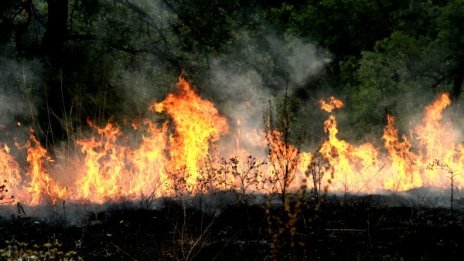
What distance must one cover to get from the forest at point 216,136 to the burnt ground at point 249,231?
40 millimetres

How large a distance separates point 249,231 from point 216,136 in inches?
216

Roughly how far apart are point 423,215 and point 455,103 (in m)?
9.84

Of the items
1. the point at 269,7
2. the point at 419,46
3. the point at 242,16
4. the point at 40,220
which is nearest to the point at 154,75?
the point at 242,16

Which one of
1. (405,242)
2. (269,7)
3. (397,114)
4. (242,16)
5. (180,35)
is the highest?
(269,7)

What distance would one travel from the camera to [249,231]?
8133 millimetres

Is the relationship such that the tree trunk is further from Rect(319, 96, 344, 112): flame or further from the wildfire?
the wildfire

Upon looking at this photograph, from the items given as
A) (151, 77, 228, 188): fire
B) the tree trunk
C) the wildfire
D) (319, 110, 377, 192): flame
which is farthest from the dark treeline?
(319, 110, 377, 192): flame

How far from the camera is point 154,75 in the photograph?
568 inches

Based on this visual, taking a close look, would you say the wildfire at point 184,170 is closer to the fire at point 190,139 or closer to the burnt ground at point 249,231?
the fire at point 190,139

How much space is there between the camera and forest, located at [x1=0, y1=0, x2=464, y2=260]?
7613 millimetres

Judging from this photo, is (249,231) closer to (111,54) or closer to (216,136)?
(216,136)

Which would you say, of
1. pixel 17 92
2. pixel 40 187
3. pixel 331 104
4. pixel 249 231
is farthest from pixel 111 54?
pixel 331 104

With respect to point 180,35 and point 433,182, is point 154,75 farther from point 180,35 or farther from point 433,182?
point 433,182

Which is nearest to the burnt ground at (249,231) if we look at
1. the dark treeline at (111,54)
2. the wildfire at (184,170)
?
the wildfire at (184,170)
